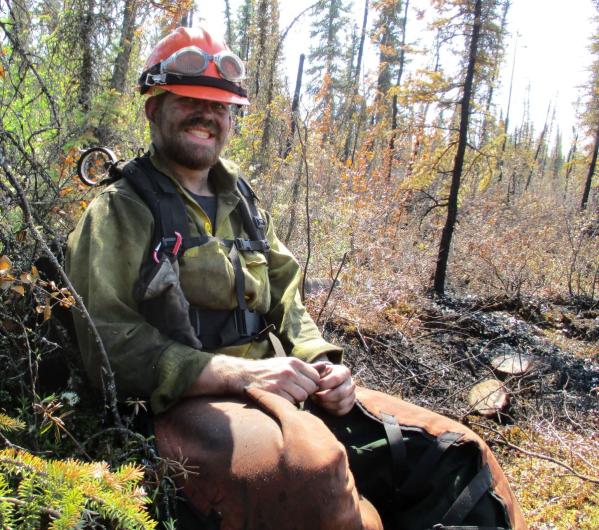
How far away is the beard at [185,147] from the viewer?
252 centimetres

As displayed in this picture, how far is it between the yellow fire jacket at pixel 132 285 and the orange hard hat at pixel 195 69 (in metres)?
0.42

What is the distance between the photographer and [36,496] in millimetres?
987

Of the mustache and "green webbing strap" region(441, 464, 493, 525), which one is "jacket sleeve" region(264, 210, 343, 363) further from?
"green webbing strap" region(441, 464, 493, 525)

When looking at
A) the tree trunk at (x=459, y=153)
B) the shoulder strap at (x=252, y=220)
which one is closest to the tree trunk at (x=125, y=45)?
the shoulder strap at (x=252, y=220)

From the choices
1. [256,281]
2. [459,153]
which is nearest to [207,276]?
[256,281]

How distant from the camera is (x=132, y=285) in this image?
204 centimetres

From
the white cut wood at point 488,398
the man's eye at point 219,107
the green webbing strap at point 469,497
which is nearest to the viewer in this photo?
the green webbing strap at point 469,497

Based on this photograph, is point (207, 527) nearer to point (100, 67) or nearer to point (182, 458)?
point (182, 458)

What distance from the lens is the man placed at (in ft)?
5.18

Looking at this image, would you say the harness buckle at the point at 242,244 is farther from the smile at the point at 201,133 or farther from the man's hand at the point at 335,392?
the man's hand at the point at 335,392

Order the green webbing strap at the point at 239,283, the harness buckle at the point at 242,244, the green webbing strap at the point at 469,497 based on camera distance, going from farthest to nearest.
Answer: the harness buckle at the point at 242,244 → the green webbing strap at the point at 239,283 → the green webbing strap at the point at 469,497

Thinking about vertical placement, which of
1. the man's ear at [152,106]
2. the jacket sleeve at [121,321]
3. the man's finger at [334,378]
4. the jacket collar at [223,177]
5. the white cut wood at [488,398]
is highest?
the man's ear at [152,106]

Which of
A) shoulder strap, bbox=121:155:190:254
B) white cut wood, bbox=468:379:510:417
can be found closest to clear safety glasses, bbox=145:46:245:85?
shoulder strap, bbox=121:155:190:254

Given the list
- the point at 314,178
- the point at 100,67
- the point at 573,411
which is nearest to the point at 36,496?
the point at 573,411
